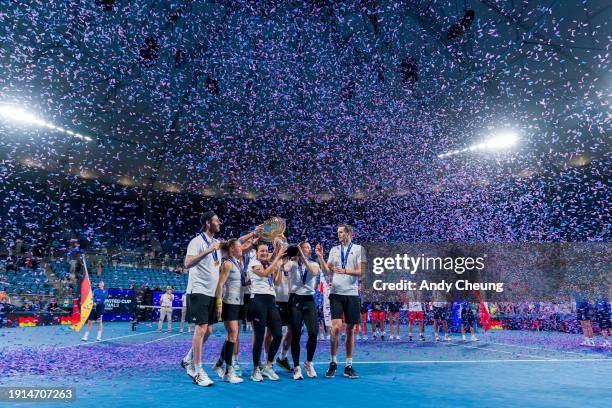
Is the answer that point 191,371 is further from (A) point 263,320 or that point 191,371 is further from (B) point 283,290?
(B) point 283,290

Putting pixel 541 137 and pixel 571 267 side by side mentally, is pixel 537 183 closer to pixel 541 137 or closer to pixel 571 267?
pixel 541 137

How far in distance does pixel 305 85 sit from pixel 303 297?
12436mm

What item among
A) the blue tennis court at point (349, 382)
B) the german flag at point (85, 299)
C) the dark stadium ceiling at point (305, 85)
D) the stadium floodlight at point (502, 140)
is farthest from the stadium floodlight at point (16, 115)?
the stadium floodlight at point (502, 140)

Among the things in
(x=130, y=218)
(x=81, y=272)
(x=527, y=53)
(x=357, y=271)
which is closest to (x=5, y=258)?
(x=81, y=272)

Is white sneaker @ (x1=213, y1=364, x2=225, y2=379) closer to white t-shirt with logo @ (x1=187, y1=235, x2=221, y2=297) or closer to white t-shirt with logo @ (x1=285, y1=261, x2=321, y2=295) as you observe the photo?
white t-shirt with logo @ (x1=187, y1=235, x2=221, y2=297)

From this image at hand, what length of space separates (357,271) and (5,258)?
2468 centimetres

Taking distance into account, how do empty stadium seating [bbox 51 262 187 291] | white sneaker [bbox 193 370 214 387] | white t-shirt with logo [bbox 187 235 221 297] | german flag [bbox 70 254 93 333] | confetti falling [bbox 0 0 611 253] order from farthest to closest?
empty stadium seating [bbox 51 262 187 291] < confetti falling [bbox 0 0 611 253] < german flag [bbox 70 254 93 333] < white t-shirt with logo [bbox 187 235 221 297] < white sneaker [bbox 193 370 214 387]

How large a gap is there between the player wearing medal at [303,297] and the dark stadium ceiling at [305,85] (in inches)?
340

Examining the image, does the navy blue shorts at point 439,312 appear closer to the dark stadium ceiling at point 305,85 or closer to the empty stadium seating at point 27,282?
the dark stadium ceiling at point 305,85

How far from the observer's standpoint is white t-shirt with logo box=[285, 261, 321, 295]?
6.24 meters

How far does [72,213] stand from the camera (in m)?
29.8

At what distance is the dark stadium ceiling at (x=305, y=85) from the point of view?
12570 millimetres

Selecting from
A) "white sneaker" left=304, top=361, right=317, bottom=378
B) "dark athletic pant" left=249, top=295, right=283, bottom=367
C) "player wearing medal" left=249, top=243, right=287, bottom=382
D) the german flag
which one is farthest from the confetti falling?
"white sneaker" left=304, top=361, right=317, bottom=378

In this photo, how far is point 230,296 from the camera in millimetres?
5824
